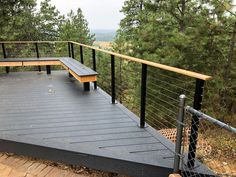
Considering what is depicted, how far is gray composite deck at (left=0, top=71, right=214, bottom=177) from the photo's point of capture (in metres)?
2.21

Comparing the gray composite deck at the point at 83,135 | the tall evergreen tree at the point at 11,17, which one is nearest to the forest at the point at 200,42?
the tall evergreen tree at the point at 11,17

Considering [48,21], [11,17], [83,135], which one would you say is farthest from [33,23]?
[83,135]

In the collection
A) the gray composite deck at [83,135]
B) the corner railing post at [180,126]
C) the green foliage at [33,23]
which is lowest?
the gray composite deck at [83,135]

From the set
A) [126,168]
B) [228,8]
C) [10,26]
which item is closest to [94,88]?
[126,168]

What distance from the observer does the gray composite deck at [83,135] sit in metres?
2.21

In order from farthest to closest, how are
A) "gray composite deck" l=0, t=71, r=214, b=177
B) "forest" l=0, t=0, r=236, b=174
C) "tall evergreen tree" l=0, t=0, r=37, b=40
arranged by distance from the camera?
"tall evergreen tree" l=0, t=0, r=37, b=40, "forest" l=0, t=0, r=236, b=174, "gray composite deck" l=0, t=71, r=214, b=177

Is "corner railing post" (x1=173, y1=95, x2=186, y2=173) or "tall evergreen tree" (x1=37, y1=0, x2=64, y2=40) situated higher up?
"tall evergreen tree" (x1=37, y1=0, x2=64, y2=40)

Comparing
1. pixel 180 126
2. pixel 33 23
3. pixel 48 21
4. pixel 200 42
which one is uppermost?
pixel 48 21

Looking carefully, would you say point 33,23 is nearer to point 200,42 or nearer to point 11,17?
point 11,17

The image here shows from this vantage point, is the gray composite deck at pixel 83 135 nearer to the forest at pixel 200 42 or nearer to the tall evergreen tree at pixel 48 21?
the forest at pixel 200 42

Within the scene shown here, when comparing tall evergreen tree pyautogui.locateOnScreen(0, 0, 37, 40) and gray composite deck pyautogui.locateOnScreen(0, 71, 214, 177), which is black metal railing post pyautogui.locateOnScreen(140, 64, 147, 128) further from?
tall evergreen tree pyautogui.locateOnScreen(0, 0, 37, 40)

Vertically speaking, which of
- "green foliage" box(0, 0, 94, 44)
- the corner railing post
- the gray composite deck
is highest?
"green foliage" box(0, 0, 94, 44)

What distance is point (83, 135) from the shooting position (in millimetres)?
2650

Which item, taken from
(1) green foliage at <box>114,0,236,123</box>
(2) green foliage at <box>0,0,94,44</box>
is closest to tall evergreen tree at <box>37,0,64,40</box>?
(2) green foliage at <box>0,0,94,44</box>
